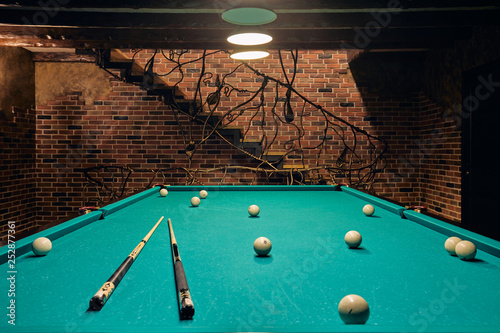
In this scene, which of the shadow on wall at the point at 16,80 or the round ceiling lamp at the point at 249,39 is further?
the shadow on wall at the point at 16,80

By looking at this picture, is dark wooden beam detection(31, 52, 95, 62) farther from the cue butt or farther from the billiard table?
the cue butt

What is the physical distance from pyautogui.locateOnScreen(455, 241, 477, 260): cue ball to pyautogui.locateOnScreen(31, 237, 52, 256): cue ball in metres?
1.47

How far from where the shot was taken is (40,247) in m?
1.33

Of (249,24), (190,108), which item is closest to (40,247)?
(249,24)

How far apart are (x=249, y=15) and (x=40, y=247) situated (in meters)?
1.71

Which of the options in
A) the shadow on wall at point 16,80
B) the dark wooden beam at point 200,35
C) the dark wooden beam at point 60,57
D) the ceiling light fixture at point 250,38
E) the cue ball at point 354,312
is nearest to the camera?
the cue ball at point 354,312

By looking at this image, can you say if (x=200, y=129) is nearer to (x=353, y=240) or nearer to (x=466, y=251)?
(x=353, y=240)

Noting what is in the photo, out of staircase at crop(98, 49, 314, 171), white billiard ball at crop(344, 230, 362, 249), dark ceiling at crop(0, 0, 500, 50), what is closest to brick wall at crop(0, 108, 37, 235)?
dark ceiling at crop(0, 0, 500, 50)

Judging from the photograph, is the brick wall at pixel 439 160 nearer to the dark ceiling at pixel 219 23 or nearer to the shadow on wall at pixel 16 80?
the dark ceiling at pixel 219 23

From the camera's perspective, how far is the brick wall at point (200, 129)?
5316 millimetres

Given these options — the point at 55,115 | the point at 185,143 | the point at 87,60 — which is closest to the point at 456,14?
the point at 185,143

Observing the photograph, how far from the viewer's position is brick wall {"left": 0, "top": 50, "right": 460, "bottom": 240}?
17.4 feet

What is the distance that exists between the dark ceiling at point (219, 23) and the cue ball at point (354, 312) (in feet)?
8.14

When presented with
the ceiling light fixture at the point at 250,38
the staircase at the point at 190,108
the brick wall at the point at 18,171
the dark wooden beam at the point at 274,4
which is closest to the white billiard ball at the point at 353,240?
the ceiling light fixture at the point at 250,38
